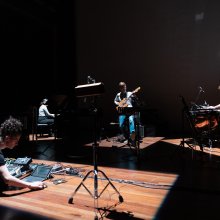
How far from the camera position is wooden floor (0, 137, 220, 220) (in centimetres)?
271

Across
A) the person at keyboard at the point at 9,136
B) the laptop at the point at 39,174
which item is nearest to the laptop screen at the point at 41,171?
the laptop at the point at 39,174

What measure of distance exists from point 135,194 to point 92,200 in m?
0.51

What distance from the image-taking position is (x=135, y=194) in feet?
10.6

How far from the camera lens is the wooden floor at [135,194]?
2705 millimetres

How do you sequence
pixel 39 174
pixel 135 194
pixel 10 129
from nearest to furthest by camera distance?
pixel 10 129
pixel 135 194
pixel 39 174

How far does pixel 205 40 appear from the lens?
27.7 ft

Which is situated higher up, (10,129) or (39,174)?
(10,129)

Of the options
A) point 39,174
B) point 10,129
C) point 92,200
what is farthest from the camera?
point 39,174

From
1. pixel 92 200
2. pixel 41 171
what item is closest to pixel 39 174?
pixel 41 171

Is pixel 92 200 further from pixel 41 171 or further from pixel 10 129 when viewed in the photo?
pixel 41 171

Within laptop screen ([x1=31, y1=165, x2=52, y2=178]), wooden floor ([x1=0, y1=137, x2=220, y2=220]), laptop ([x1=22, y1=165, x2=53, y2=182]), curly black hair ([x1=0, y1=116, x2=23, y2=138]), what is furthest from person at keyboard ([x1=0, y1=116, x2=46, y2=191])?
laptop screen ([x1=31, y1=165, x2=52, y2=178])

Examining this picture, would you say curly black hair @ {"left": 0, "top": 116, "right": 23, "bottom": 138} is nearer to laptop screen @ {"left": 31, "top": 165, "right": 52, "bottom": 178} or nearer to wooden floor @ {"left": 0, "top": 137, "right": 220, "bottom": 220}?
wooden floor @ {"left": 0, "top": 137, "right": 220, "bottom": 220}

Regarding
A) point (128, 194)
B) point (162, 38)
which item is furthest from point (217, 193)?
point (162, 38)

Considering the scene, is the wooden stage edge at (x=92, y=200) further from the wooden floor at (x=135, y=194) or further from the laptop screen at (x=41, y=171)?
the laptop screen at (x=41, y=171)
